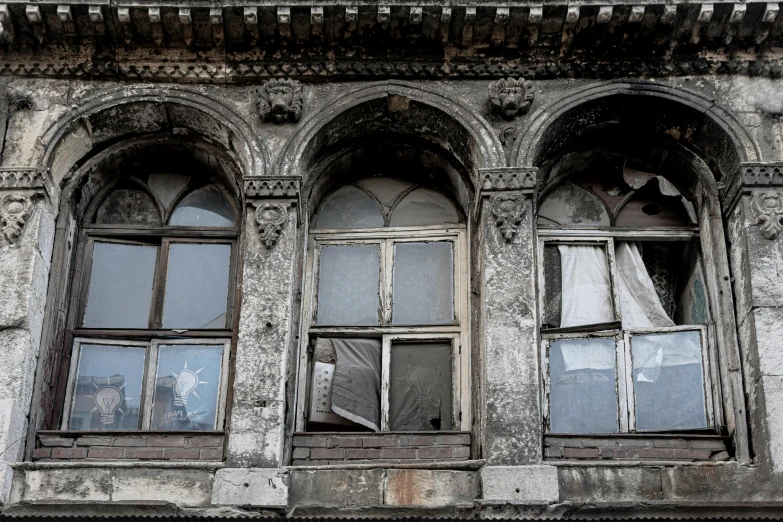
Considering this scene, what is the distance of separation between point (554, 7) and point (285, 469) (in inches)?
175

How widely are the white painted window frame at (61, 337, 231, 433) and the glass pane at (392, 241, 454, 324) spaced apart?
1474 mm

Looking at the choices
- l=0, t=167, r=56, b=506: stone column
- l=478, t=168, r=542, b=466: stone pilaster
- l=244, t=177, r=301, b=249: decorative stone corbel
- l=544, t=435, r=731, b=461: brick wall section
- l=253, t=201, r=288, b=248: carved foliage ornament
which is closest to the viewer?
l=478, t=168, r=542, b=466: stone pilaster

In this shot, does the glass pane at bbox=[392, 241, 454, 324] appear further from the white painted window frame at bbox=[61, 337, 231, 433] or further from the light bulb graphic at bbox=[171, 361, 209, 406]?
the light bulb graphic at bbox=[171, 361, 209, 406]

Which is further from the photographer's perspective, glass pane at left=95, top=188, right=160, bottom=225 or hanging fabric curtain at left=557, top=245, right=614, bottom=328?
glass pane at left=95, top=188, right=160, bottom=225

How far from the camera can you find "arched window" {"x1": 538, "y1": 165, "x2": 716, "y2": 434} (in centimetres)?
1005

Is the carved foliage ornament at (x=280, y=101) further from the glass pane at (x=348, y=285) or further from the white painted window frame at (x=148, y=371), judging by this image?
the white painted window frame at (x=148, y=371)

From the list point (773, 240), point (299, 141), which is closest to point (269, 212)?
point (299, 141)

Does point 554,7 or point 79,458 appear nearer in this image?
point 79,458

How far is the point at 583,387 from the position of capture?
10148 millimetres

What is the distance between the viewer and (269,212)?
10344 mm

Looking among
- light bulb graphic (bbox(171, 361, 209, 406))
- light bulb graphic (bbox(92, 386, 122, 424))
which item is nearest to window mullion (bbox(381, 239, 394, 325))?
light bulb graphic (bbox(171, 361, 209, 406))

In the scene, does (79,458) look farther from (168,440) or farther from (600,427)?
(600,427)

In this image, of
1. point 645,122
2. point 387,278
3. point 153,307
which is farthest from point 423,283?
point 645,122

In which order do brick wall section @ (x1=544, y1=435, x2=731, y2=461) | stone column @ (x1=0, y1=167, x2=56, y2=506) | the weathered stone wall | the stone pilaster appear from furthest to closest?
brick wall section @ (x1=544, y1=435, x2=731, y2=461) < stone column @ (x1=0, y1=167, x2=56, y2=506) < the stone pilaster < the weathered stone wall
